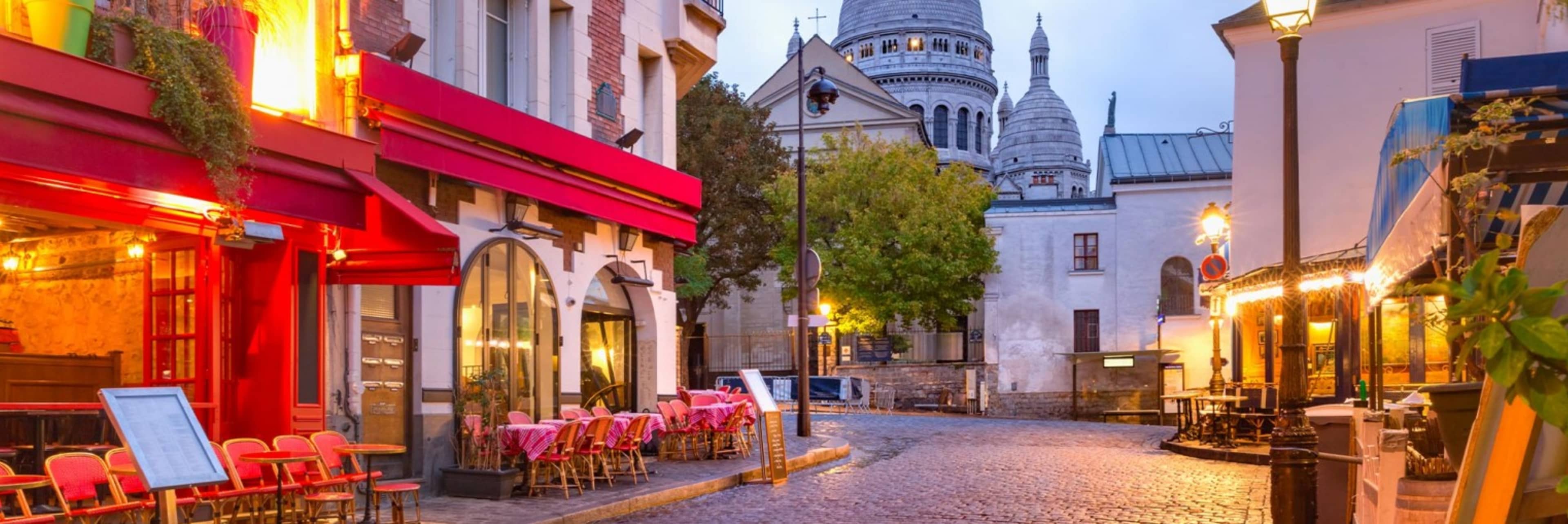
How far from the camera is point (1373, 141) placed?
26.8 meters

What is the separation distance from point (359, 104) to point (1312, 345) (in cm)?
2152

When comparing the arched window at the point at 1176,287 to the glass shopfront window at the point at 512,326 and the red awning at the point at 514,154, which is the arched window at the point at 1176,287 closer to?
the red awning at the point at 514,154

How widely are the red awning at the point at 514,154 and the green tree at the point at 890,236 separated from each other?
27668 mm

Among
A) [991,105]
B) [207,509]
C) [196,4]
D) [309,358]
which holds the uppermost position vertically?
[991,105]

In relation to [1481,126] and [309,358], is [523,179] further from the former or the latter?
[1481,126]

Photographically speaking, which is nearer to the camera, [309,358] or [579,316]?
[309,358]

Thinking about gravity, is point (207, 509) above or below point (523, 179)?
below

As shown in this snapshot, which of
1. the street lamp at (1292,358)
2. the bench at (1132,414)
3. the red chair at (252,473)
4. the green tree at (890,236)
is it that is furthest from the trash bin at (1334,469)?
the green tree at (890,236)

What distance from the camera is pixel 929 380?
46969 millimetres

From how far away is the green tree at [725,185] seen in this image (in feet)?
150

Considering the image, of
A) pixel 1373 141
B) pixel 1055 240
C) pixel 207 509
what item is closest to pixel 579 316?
pixel 207 509

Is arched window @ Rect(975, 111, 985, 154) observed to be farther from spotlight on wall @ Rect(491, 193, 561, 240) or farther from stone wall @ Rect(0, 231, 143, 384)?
stone wall @ Rect(0, 231, 143, 384)

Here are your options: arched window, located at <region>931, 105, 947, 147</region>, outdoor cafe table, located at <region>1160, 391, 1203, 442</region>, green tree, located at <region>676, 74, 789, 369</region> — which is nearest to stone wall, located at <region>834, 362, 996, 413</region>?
green tree, located at <region>676, 74, 789, 369</region>

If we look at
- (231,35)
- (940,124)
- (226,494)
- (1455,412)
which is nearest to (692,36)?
(231,35)
